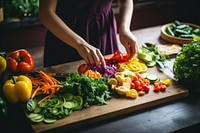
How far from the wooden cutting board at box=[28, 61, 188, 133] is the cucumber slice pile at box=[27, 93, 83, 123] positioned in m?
0.03

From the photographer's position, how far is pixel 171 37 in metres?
2.47

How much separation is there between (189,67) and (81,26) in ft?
2.49

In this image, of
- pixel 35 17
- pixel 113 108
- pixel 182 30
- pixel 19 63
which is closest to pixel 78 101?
pixel 113 108

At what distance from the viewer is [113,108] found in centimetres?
154

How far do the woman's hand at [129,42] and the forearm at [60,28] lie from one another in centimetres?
32

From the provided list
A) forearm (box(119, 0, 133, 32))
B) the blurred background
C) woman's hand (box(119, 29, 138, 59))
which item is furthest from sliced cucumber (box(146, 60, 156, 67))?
the blurred background

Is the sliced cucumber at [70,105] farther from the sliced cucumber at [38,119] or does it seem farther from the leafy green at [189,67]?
the leafy green at [189,67]

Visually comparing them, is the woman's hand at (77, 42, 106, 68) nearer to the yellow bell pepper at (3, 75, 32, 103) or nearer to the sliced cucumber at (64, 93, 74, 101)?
the sliced cucumber at (64, 93, 74, 101)

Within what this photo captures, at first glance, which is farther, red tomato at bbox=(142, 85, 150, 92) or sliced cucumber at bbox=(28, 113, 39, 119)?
red tomato at bbox=(142, 85, 150, 92)

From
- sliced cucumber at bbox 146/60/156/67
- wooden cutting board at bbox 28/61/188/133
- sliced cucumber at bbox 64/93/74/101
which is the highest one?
sliced cucumber at bbox 64/93/74/101

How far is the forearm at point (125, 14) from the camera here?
2013 millimetres

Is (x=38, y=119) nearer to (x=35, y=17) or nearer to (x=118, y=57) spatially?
(x=118, y=57)

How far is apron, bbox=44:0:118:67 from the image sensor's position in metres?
1.97

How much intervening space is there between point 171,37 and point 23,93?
1.39 meters
